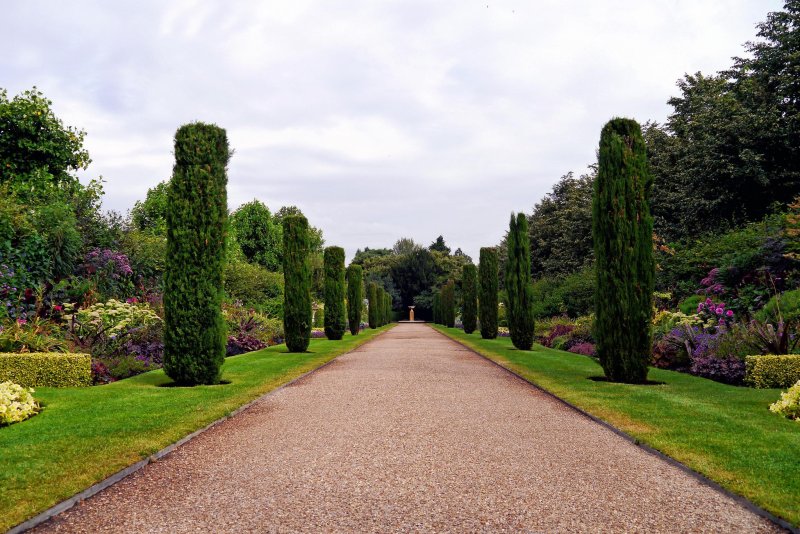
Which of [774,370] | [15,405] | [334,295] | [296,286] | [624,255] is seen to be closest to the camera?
[15,405]

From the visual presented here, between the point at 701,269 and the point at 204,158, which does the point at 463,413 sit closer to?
the point at 204,158

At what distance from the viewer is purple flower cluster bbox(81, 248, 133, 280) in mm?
15672

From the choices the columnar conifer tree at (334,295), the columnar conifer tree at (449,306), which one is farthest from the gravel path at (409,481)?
the columnar conifer tree at (449,306)

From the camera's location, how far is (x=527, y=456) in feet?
17.7

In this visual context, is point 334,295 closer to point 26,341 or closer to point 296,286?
point 296,286

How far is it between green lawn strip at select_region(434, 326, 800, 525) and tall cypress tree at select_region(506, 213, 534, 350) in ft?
22.1

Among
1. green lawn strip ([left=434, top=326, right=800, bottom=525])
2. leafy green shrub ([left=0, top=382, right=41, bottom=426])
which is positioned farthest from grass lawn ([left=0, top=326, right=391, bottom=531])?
green lawn strip ([left=434, top=326, right=800, bottom=525])

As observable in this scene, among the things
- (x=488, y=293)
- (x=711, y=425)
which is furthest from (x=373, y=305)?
(x=711, y=425)

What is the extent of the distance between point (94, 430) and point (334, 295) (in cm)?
1807

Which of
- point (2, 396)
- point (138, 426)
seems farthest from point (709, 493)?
point (2, 396)

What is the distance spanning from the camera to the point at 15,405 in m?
6.67

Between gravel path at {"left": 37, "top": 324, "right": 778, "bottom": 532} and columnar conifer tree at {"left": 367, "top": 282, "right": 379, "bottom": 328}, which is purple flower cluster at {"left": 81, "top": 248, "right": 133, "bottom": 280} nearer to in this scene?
gravel path at {"left": 37, "top": 324, "right": 778, "bottom": 532}

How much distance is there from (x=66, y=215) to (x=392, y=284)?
203ft

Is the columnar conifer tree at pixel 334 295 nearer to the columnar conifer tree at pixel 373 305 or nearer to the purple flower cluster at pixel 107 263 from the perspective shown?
the purple flower cluster at pixel 107 263
